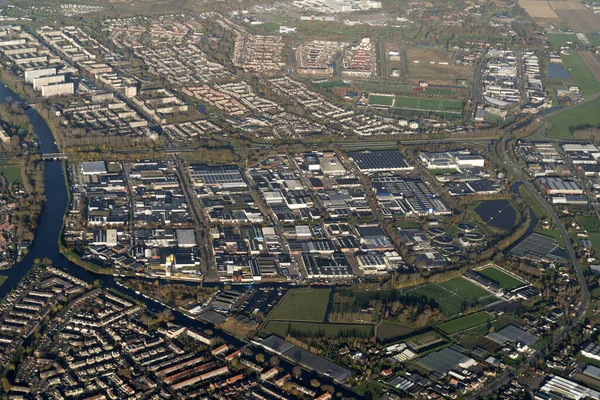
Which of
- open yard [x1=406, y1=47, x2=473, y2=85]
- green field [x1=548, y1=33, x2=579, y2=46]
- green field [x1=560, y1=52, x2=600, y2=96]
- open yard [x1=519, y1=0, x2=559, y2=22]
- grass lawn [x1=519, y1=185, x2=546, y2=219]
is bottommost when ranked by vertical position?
grass lawn [x1=519, y1=185, x2=546, y2=219]

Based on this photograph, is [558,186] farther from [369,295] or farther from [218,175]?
[218,175]

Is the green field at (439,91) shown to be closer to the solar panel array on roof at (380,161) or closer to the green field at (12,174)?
the solar panel array on roof at (380,161)

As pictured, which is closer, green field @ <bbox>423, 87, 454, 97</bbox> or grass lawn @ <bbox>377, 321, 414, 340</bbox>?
grass lawn @ <bbox>377, 321, 414, 340</bbox>

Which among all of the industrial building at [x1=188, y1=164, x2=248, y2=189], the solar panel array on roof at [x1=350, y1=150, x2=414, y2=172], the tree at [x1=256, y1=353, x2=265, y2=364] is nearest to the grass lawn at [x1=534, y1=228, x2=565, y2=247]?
the solar panel array on roof at [x1=350, y1=150, x2=414, y2=172]

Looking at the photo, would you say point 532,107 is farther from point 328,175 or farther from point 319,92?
point 328,175

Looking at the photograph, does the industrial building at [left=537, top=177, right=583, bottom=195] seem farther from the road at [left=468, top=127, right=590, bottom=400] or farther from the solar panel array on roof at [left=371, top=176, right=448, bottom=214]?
the solar panel array on roof at [left=371, top=176, right=448, bottom=214]

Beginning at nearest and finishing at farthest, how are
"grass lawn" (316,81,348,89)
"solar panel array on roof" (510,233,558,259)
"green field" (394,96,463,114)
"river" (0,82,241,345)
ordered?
"river" (0,82,241,345) < "solar panel array on roof" (510,233,558,259) < "green field" (394,96,463,114) < "grass lawn" (316,81,348,89)
